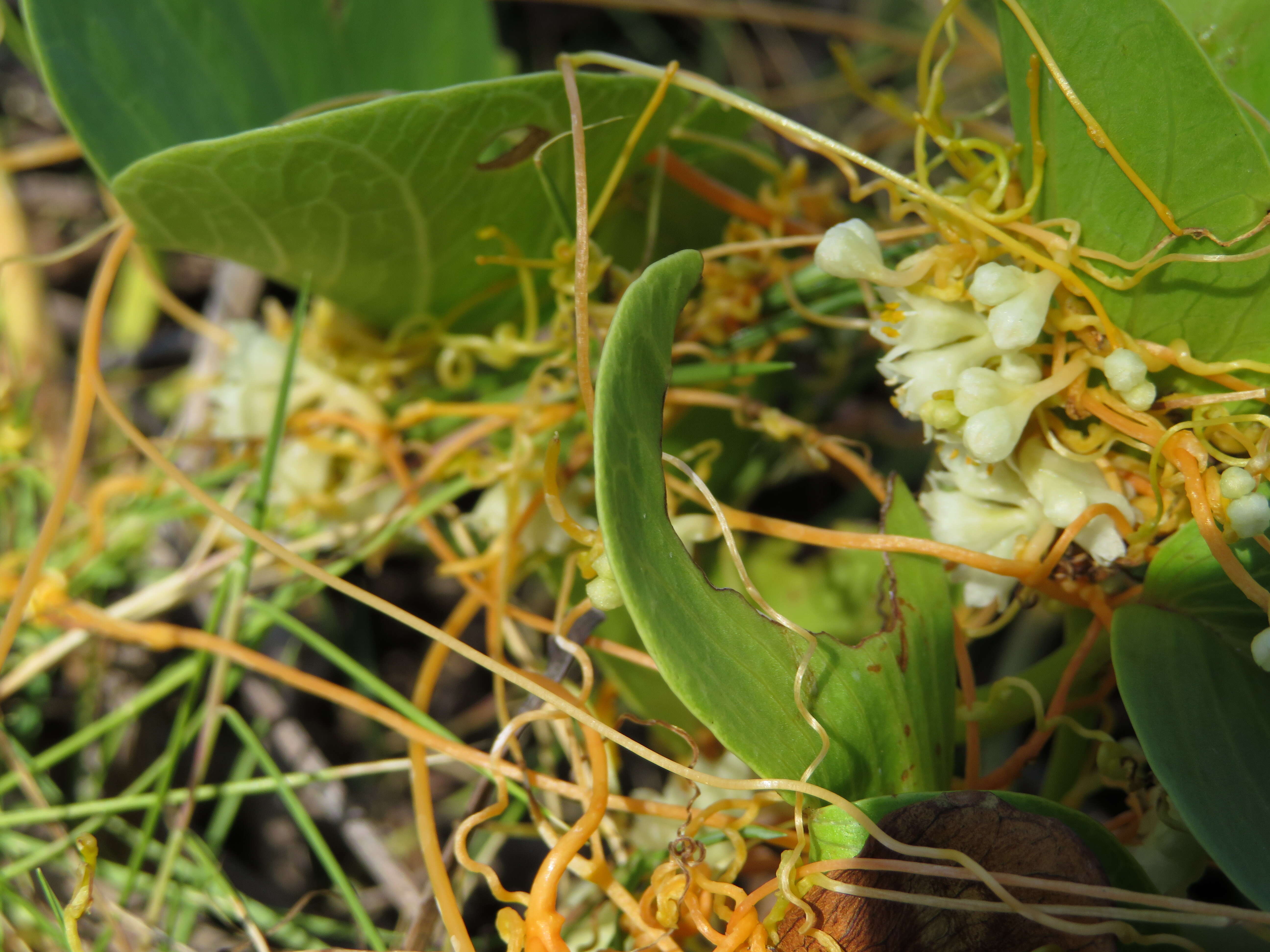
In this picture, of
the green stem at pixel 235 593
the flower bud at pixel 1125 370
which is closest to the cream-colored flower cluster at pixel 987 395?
the flower bud at pixel 1125 370

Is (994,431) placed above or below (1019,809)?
above

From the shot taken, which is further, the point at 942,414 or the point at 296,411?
the point at 296,411

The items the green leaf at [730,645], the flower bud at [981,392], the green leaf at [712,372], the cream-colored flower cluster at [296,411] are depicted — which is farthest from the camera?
the cream-colored flower cluster at [296,411]

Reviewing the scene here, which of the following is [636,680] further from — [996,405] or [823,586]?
[996,405]

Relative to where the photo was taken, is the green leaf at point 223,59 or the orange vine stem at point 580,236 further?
the green leaf at point 223,59

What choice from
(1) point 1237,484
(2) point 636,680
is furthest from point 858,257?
(2) point 636,680

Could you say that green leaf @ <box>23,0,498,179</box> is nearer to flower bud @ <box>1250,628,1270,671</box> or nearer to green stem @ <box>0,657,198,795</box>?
green stem @ <box>0,657,198,795</box>

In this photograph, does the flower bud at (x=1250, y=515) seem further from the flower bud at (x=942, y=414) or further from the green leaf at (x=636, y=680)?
the green leaf at (x=636, y=680)
